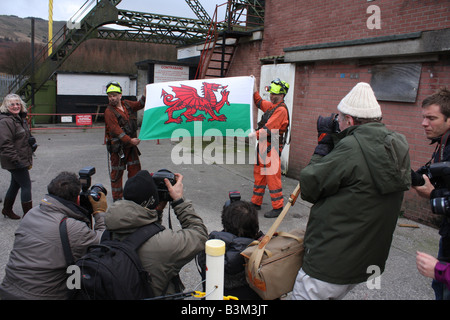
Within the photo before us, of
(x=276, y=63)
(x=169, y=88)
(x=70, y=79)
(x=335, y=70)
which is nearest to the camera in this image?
(x=169, y=88)

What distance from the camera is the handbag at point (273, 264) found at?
80.7 inches

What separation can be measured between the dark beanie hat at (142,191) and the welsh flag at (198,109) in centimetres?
284

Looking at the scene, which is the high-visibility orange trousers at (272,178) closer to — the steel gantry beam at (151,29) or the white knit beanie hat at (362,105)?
the white knit beanie hat at (362,105)

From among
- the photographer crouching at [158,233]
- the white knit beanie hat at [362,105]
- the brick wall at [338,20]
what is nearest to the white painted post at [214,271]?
the photographer crouching at [158,233]

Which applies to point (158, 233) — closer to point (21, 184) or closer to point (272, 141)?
point (272, 141)

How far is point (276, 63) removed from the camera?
8898 mm

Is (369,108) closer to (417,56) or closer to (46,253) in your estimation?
(46,253)

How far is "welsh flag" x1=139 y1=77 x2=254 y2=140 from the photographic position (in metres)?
5.22

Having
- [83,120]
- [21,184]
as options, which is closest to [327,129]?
[21,184]

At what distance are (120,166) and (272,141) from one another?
7.95 feet

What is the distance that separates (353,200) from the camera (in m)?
1.91

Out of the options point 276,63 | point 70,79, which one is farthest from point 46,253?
point 70,79

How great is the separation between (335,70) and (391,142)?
5348mm
